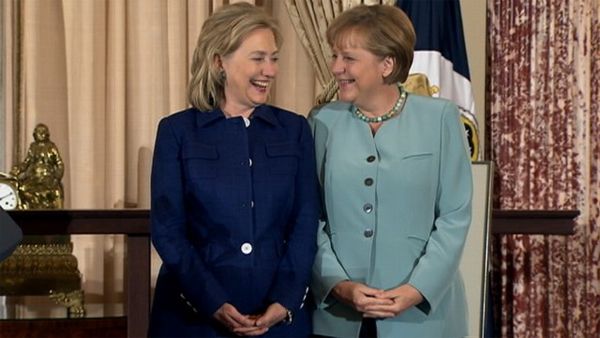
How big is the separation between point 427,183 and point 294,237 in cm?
35

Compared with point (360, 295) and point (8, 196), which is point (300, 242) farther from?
point (8, 196)

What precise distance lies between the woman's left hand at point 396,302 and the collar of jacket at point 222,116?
0.51 meters

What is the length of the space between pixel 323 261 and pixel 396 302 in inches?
8.4

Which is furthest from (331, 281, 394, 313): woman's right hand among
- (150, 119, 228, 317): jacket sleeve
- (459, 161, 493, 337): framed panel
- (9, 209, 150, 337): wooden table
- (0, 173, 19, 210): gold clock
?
(0, 173, 19, 210): gold clock

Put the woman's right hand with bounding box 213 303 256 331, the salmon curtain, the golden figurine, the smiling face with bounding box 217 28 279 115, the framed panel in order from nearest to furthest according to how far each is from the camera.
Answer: the woman's right hand with bounding box 213 303 256 331 → the smiling face with bounding box 217 28 279 115 → the framed panel → the golden figurine → the salmon curtain

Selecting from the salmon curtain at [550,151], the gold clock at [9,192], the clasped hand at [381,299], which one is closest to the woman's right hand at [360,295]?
the clasped hand at [381,299]

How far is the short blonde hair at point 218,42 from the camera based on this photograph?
2832 millimetres

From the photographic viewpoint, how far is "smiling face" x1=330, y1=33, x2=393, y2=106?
9.37 ft

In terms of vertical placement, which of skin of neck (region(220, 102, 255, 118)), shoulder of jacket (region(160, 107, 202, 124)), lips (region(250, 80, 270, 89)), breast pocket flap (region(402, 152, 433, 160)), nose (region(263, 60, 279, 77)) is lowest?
breast pocket flap (region(402, 152, 433, 160))

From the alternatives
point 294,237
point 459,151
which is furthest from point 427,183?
point 294,237

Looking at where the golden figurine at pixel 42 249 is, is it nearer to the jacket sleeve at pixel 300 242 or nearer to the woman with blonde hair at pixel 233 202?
the woman with blonde hair at pixel 233 202

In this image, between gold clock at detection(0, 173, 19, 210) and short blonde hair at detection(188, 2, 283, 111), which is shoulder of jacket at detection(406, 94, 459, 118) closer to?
short blonde hair at detection(188, 2, 283, 111)

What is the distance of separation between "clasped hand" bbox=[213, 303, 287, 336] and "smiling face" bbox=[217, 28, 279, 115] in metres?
0.51

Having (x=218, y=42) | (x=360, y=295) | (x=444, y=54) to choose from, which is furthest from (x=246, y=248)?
(x=444, y=54)
